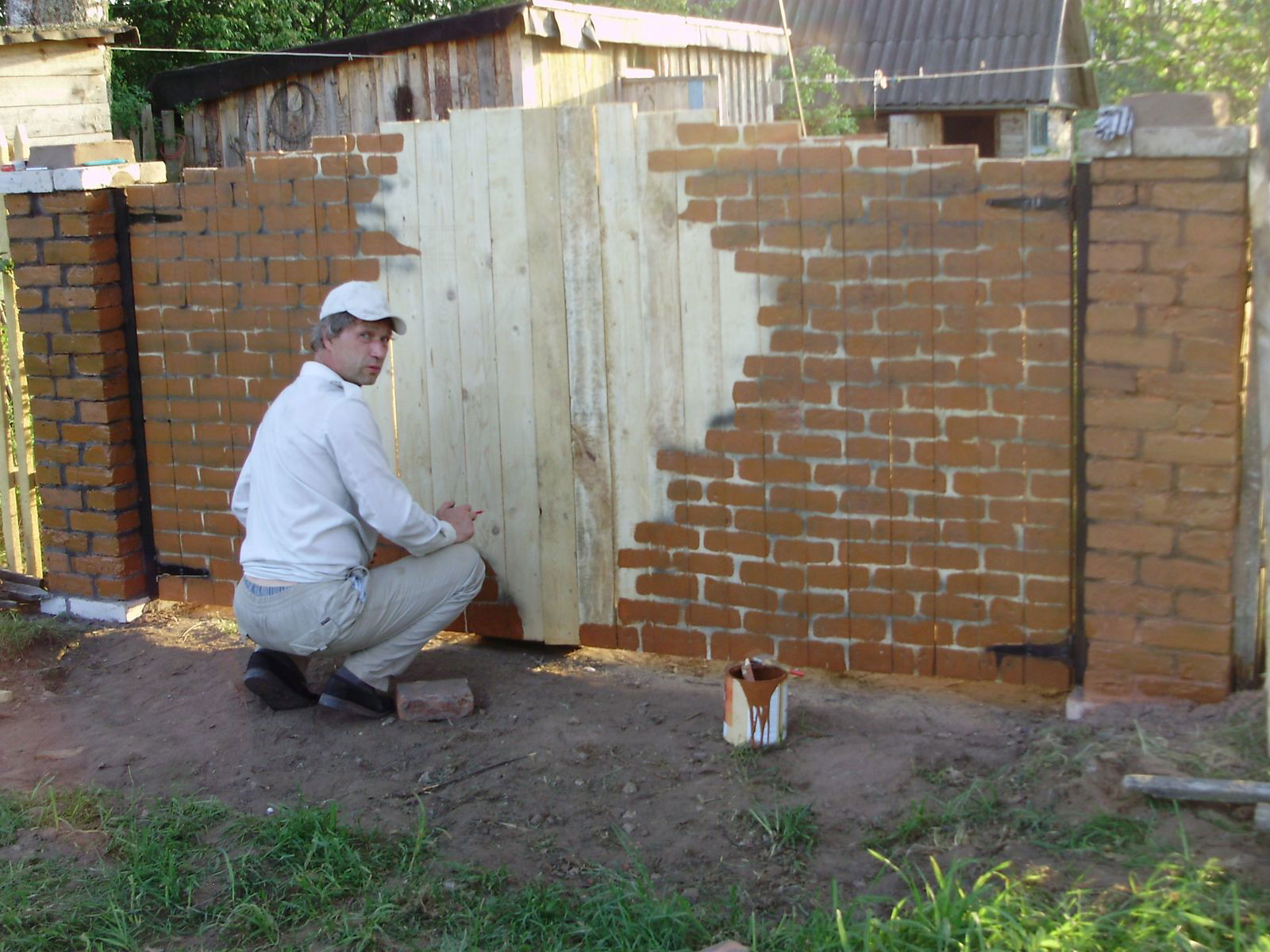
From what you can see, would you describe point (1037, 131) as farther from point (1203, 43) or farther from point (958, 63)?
point (1203, 43)

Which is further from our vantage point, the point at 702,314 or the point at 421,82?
the point at 421,82

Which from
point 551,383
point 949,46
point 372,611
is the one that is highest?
point 949,46

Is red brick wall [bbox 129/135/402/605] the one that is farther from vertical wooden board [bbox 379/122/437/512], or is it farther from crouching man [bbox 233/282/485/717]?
crouching man [bbox 233/282/485/717]

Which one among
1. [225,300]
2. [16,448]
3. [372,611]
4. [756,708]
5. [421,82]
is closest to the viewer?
[756,708]

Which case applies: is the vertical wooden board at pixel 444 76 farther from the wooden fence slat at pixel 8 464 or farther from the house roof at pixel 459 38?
the wooden fence slat at pixel 8 464

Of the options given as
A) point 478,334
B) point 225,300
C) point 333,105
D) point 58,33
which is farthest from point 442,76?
point 478,334

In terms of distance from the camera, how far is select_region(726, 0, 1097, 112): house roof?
17344mm

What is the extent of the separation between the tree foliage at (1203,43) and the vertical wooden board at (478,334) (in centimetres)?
712

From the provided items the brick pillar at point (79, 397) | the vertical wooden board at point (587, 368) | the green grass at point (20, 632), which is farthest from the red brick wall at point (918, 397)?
the green grass at point (20, 632)

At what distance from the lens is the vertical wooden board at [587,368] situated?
509cm

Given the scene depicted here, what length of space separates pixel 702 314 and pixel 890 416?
2.57 ft

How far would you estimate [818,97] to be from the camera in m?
15.4

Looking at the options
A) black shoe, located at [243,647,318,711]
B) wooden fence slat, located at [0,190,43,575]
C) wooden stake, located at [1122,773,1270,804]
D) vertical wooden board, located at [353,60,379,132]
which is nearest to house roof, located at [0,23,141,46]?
vertical wooden board, located at [353,60,379,132]

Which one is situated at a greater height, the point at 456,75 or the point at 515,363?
the point at 456,75
